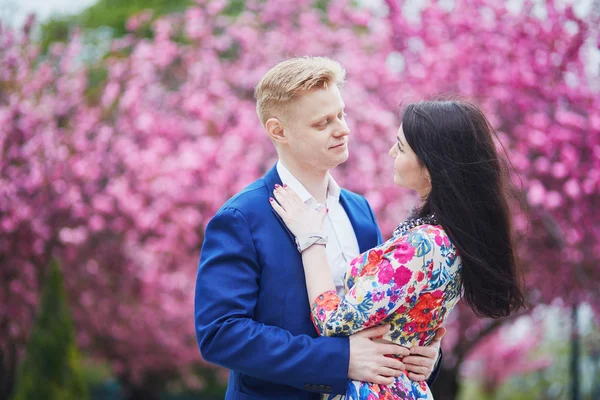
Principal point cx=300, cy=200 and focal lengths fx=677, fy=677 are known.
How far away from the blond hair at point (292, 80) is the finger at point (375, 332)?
756 mm

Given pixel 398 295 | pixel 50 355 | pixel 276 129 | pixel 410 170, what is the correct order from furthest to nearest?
pixel 50 355
pixel 276 129
pixel 410 170
pixel 398 295

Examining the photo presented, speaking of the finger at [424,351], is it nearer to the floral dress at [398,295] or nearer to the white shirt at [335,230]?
the floral dress at [398,295]

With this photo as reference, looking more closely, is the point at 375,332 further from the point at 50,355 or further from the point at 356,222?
the point at 50,355

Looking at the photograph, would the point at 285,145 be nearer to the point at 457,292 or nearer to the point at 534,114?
the point at 457,292

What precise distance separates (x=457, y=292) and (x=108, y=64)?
257 inches

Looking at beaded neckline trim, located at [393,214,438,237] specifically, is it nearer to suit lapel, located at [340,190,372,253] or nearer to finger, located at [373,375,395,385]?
suit lapel, located at [340,190,372,253]

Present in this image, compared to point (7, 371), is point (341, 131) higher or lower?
higher

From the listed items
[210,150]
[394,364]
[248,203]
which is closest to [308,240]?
[248,203]

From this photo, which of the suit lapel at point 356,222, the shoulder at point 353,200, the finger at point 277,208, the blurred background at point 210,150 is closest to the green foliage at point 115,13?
the blurred background at point 210,150

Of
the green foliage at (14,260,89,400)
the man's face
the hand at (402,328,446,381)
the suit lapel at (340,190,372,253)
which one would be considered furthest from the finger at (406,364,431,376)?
the green foliage at (14,260,89,400)

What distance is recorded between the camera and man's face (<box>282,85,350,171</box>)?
85.7 inches

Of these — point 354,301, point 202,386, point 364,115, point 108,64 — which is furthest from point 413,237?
point 202,386

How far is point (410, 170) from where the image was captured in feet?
7.00

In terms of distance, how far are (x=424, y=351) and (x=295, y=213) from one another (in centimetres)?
59
